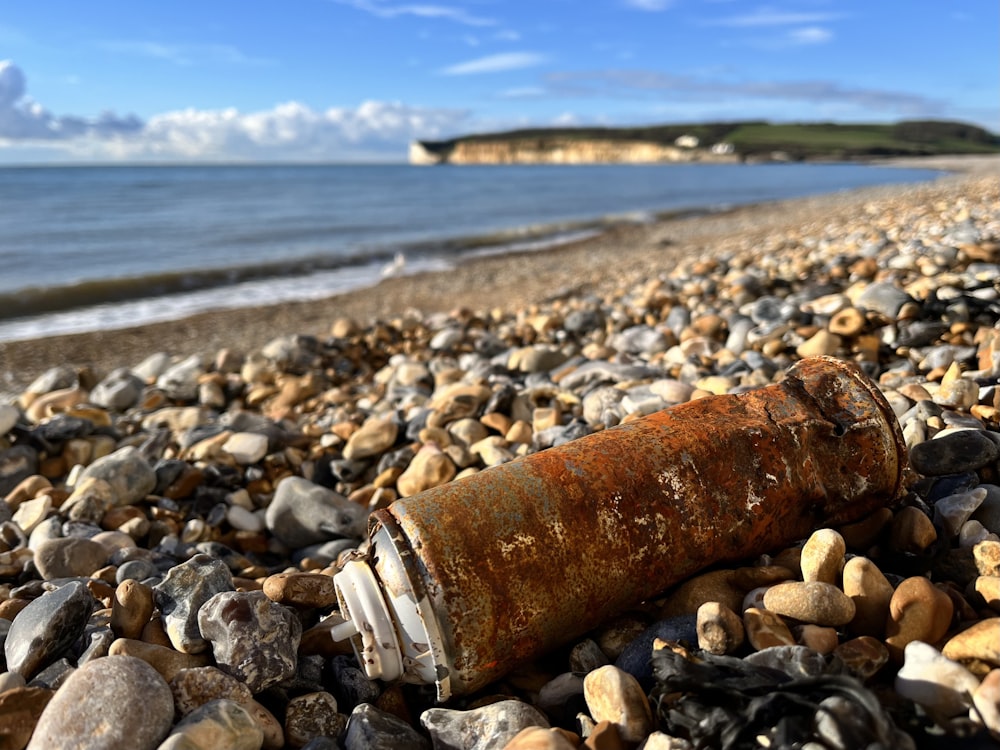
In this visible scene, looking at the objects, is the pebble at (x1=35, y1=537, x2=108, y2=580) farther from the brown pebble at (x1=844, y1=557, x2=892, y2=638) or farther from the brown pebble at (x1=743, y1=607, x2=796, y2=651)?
the brown pebble at (x1=844, y1=557, x2=892, y2=638)

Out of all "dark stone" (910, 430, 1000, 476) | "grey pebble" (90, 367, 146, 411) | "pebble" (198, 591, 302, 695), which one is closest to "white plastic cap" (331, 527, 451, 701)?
"pebble" (198, 591, 302, 695)

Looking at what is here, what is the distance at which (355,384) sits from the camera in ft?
18.6

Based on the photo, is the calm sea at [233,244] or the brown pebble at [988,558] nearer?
the brown pebble at [988,558]

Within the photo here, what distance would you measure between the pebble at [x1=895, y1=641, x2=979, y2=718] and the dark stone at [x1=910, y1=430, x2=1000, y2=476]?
94cm

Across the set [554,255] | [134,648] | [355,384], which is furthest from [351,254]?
[134,648]

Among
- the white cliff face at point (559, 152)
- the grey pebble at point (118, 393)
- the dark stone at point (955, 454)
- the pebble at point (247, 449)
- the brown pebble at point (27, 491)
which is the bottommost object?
the grey pebble at point (118, 393)

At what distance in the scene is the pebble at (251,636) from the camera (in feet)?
5.85

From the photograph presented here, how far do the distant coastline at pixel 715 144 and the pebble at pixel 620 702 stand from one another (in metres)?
107

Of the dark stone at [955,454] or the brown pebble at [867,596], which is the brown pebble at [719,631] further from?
the dark stone at [955,454]

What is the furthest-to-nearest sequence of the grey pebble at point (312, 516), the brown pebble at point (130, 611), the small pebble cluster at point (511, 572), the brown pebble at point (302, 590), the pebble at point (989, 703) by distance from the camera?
the grey pebble at point (312, 516) < the brown pebble at point (302, 590) < the brown pebble at point (130, 611) < the small pebble cluster at point (511, 572) < the pebble at point (989, 703)

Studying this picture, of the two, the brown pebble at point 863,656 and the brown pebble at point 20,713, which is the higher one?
the brown pebble at point 863,656

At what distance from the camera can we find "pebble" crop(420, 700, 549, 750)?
164cm

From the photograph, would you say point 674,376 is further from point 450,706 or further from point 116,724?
point 116,724

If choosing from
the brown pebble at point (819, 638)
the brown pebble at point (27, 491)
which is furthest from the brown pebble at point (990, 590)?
the brown pebble at point (27, 491)
